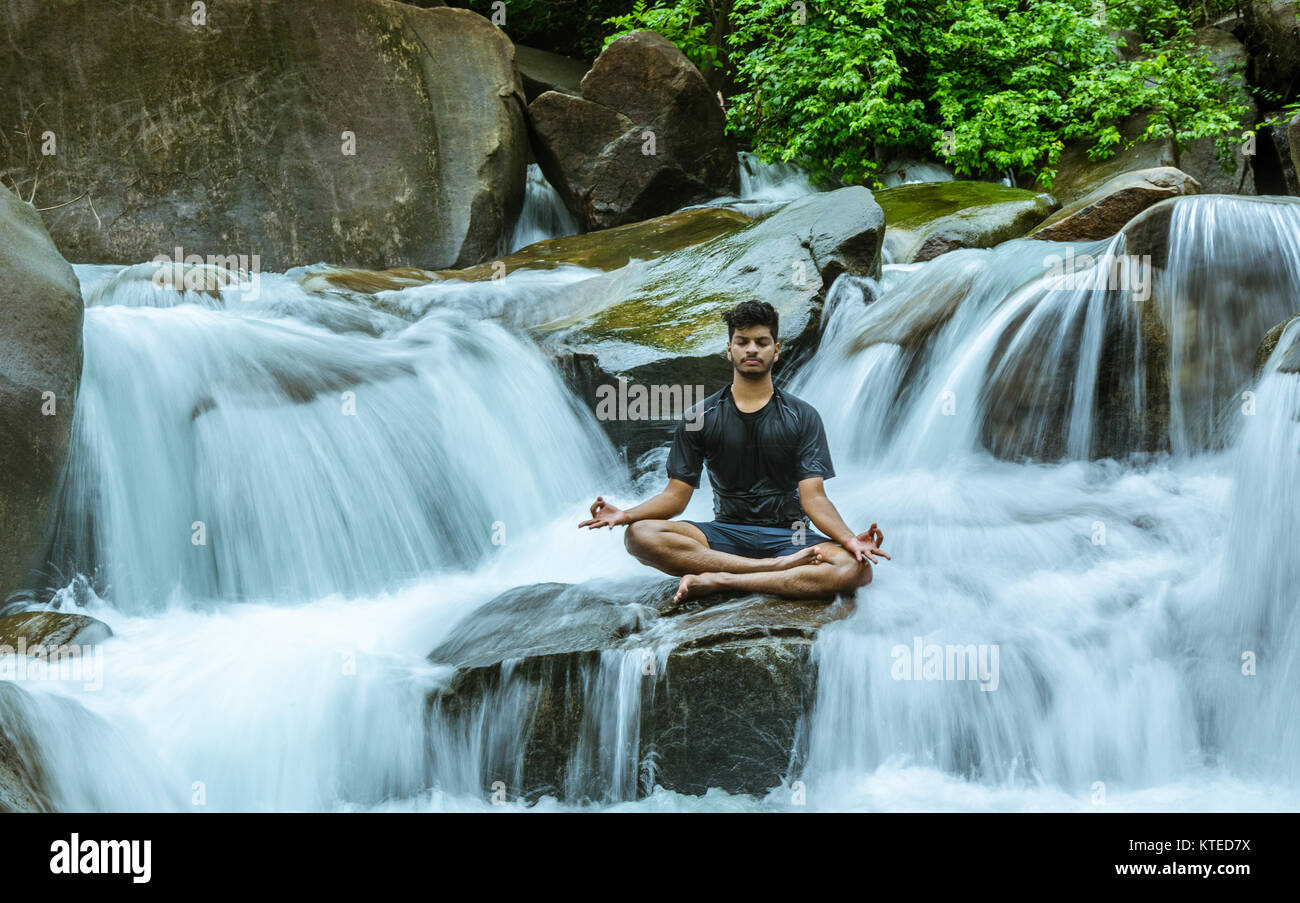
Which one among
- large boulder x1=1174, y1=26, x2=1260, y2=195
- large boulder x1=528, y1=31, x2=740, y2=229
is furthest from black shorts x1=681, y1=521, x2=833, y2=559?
large boulder x1=1174, y1=26, x2=1260, y2=195

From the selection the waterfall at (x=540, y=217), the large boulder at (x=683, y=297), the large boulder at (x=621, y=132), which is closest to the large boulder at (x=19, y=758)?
the large boulder at (x=683, y=297)

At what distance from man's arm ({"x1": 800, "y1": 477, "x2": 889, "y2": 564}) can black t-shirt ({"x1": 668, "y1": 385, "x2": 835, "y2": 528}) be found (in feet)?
0.26

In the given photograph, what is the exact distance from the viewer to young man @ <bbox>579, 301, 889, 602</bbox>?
5.05 m

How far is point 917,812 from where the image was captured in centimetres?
456

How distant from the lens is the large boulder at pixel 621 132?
12297 mm

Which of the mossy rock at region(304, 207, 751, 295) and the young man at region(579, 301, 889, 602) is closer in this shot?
the young man at region(579, 301, 889, 602)

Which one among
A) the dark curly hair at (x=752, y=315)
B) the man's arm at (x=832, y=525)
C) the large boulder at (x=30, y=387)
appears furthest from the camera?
the large boulder at (x=30, y=387)

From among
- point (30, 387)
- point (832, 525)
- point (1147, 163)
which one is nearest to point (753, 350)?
point (832, 525)

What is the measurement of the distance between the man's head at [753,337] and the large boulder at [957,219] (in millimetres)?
5622

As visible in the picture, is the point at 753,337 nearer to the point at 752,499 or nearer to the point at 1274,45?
the point at 752,499

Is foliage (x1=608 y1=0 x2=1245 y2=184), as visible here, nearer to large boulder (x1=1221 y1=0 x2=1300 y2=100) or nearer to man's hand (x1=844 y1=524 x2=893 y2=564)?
large boulder (x1=1221 y1=0 x2=1300 y2=100)

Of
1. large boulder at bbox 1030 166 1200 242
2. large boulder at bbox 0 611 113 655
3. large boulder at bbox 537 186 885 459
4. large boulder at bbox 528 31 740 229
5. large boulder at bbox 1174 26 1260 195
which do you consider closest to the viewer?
large boulder at bbox 0 611 113 655

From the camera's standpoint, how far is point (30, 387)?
6.01 meters

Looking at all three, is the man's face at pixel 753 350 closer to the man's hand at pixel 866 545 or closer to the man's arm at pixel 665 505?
the man's arm at pixel 665 505
